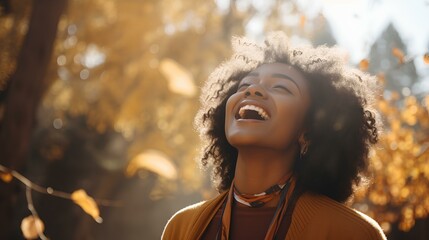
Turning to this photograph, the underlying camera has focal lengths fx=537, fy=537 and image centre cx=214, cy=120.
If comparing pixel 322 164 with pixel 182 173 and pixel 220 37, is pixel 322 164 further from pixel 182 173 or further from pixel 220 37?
pixel 182 173

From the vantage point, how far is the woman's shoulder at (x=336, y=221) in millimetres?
1961

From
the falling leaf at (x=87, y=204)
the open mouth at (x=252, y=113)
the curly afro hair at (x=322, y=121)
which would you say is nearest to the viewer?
the open mouth at (x=252, y=113)

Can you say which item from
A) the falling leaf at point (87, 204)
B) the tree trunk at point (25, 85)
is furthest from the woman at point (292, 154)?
the tree trunk at point (25, 85)

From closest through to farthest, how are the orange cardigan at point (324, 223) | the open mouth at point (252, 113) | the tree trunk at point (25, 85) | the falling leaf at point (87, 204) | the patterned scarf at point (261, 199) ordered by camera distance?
the orange cardigan at point (324, 223) → the patterned scarf at point (261, 199) → the open mouth at point (252, 113) → the falling leaf at point (87, 204) → the tree trunk at point (25, 85)

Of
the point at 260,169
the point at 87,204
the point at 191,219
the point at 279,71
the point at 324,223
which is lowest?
the point at 87,204

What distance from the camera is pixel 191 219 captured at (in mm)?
2320

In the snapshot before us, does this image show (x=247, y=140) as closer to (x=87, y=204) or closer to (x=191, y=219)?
(x=191, y=219)

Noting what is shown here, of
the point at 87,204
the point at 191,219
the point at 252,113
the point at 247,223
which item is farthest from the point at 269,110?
the point at 87,204

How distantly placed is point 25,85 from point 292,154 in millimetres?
3010

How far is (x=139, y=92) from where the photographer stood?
8680 mm

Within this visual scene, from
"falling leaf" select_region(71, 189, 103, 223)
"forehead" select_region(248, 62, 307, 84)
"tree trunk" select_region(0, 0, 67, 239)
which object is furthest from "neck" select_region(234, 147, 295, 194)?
"tree trunk" select_region(0, 0, 67, 239)

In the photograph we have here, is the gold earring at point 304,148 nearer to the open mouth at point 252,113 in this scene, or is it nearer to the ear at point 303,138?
the ear at point 303,138

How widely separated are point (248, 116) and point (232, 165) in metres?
0.44

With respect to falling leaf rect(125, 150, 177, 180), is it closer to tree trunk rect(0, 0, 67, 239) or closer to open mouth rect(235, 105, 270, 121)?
open mouth rect(235, 105, 270, 121)
